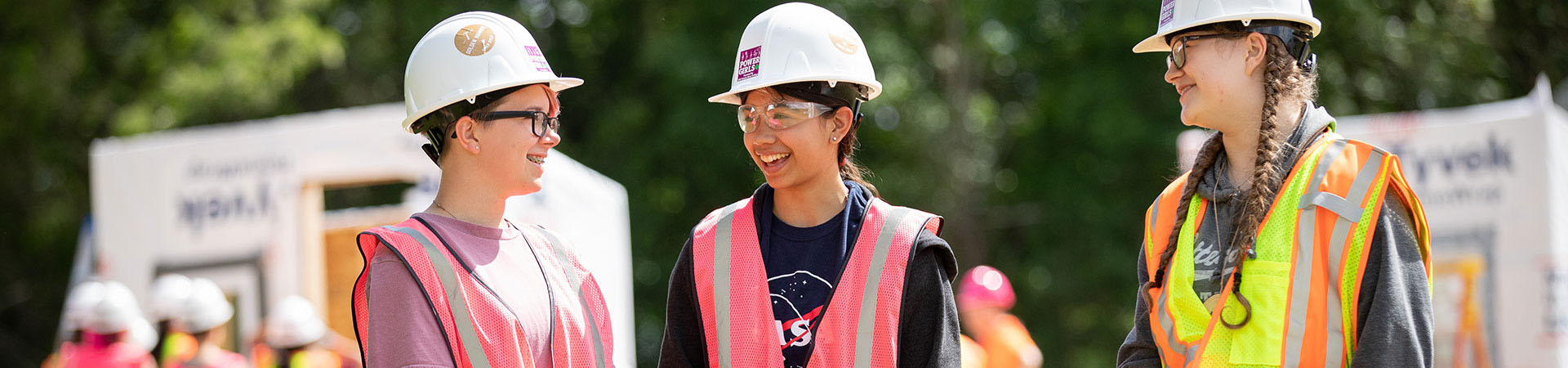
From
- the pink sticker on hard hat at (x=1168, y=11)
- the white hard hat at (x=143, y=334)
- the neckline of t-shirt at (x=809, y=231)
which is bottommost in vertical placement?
the white hard hat at (x=143, y=334)

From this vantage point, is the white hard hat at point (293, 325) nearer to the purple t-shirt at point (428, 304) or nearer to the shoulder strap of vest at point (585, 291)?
the shoulder strap of vest at point (585, 291)

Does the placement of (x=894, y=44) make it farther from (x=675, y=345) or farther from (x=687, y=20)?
(x=675, y=345)

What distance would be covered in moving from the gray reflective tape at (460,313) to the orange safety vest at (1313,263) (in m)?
1.60

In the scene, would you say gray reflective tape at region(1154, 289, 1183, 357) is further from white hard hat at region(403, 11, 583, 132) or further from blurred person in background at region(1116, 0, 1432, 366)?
white hard hat at region(403, 11, 583, 132)

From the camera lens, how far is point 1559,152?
8.68 metres

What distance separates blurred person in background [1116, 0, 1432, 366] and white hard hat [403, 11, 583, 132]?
154 centimetres

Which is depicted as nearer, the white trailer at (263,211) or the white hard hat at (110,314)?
the white hard hat at (110,314)

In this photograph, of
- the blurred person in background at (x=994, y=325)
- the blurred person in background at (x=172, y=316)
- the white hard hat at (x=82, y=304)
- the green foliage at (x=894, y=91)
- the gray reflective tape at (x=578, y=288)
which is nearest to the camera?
the gray reflective tape at (x=578, y=288)

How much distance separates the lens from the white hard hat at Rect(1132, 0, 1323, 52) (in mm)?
2996

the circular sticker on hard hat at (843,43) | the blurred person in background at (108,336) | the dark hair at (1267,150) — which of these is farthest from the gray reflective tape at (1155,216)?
the blurred person in background at (108,336)

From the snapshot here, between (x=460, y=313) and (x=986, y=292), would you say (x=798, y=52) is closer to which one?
(x=460, y=313)

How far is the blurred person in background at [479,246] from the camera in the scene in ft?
9.64

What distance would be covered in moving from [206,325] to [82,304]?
88cm

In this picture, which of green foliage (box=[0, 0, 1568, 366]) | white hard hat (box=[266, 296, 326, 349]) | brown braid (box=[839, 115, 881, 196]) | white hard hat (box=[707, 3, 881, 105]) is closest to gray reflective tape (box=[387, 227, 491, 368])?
white hard hat (box=[707, 3, 881, 105])
